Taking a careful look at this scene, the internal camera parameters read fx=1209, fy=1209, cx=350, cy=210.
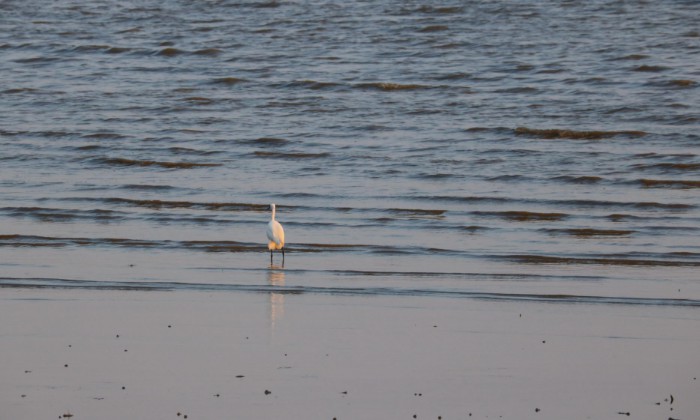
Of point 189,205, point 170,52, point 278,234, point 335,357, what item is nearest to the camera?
point 335,357

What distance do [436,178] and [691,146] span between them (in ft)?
12.3

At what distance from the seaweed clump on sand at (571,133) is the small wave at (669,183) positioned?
2.48m

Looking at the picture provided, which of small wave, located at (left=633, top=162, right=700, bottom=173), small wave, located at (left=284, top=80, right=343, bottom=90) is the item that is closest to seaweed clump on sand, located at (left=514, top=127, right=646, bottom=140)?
small wave, located at (left=633, top=162, right=700, bottom=173)

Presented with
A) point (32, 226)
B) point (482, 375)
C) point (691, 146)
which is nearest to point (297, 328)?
point (482, 375)

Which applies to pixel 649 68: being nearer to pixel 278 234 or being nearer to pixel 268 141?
pixel 268 141

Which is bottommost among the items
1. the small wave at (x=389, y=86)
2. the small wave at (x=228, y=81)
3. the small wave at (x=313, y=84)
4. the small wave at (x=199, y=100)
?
the small wave at (x=228, y=81)

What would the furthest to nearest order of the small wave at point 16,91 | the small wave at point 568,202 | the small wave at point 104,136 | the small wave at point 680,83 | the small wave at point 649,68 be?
the small wave at point 16,91 < the small wave at point 649,68 < the small wave at point 680,83 < the small wave at point 104,136 < the small wave at point 568,202

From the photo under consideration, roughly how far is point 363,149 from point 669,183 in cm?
427

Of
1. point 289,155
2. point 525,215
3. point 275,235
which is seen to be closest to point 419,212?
point 525,215

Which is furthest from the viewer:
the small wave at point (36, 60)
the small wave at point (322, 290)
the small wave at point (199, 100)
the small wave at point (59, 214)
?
the small wave at point (36, 60)

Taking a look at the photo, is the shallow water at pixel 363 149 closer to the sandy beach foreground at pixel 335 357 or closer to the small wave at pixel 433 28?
the small wave at pixel 433 28

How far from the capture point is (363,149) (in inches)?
653

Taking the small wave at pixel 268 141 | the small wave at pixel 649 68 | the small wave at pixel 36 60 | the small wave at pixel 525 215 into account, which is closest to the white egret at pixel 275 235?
the small wave at pixel 525 215

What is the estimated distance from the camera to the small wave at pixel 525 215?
1281 cm
